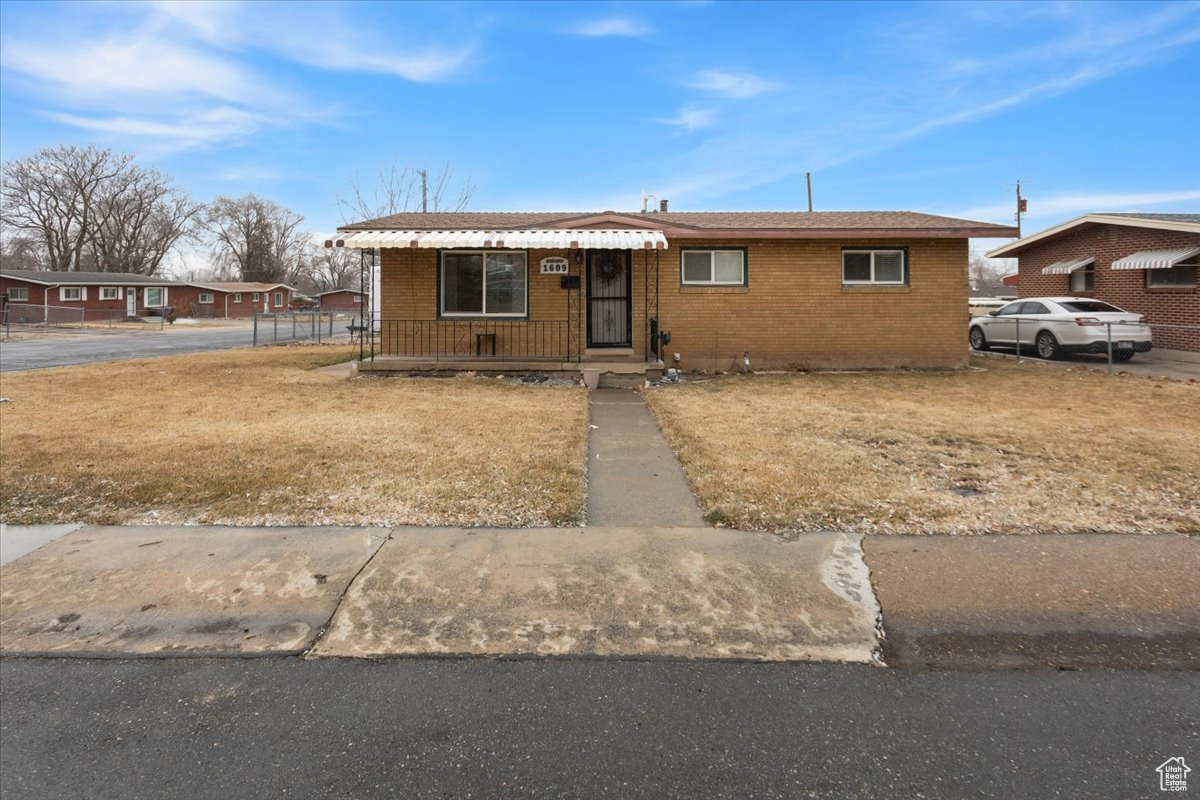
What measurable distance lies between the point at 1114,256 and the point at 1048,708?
20949mm

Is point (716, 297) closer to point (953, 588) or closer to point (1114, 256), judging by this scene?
point (953, 588)

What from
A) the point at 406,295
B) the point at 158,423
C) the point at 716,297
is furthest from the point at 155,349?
the point at 716,297

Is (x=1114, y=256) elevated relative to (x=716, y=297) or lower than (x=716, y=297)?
elevated

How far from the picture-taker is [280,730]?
2629mm

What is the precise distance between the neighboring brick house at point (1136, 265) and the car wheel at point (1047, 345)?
9.57 ft

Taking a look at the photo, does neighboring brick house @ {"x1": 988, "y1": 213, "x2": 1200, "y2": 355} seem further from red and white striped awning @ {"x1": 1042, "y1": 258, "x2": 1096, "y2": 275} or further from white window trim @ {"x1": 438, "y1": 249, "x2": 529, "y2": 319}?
white window trim @ {"x1": 438, "y1": 249, "x2": 529, "y2": 319}

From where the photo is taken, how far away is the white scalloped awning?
471 inches

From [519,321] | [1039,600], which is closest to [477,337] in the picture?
[519,321]

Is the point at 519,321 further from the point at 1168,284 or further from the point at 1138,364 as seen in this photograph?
the point at 1168,284

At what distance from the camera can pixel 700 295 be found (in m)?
14.0

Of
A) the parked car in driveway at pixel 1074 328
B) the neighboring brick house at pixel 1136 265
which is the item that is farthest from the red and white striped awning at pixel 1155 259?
the parked car in driveway at pixel 1074 328

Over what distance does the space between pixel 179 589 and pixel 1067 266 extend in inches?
929

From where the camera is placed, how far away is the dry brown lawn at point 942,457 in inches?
194

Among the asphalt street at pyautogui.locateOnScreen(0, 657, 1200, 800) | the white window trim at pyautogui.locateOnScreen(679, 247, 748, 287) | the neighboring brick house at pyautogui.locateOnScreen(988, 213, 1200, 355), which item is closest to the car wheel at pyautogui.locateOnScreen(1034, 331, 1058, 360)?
the neighboring brick house at pyautogui.locateOnScreen(988, 213, 1200, 355)
